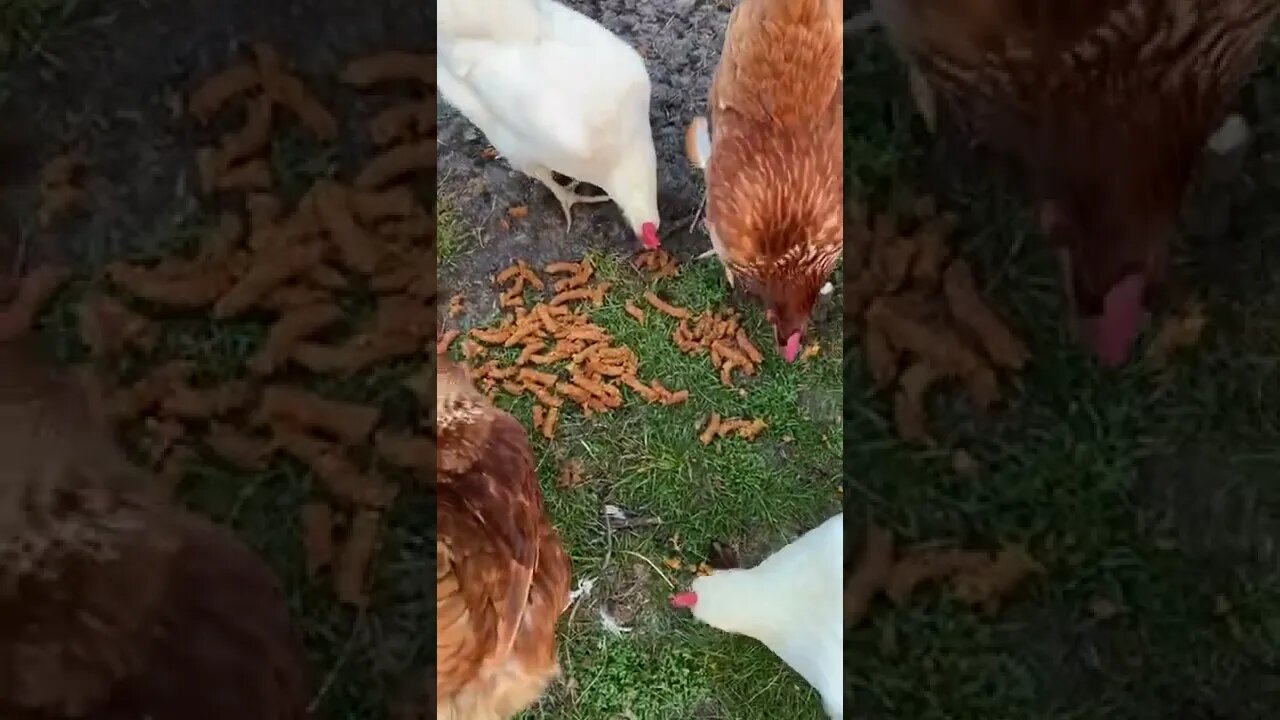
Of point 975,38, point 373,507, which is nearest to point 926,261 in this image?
point 975,38

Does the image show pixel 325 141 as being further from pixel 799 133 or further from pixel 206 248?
pixel 799 133

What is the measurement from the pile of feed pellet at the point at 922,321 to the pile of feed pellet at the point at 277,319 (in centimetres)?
26

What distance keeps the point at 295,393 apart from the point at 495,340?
16cm

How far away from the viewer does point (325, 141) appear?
49 centimetres

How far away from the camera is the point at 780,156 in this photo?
1.99ft

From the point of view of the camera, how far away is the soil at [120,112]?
472 mm

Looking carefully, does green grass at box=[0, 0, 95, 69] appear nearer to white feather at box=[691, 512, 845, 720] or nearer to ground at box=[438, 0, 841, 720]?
ground at box=[438, 0, 841, 720]

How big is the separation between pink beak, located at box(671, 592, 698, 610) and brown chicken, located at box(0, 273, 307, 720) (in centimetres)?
24

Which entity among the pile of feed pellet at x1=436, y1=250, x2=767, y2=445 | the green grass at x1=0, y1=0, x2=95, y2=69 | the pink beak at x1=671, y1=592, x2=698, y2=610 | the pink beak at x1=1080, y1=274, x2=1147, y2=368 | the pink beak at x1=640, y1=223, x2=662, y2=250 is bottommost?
the pink beak at x1=671, y1=592, x2=698, y2=610

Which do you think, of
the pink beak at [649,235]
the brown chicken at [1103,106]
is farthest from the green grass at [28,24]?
the brown chicken at [1103,106]

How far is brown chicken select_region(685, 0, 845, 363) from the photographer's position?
0.57 m

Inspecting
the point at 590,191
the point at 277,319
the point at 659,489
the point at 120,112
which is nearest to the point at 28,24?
the point at 120,112

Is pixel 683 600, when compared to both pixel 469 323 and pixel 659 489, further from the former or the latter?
pixel 469 323

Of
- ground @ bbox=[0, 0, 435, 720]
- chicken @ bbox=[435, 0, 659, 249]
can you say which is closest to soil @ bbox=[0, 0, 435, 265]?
ground @ bbox=[0, 0, 435, 720]
